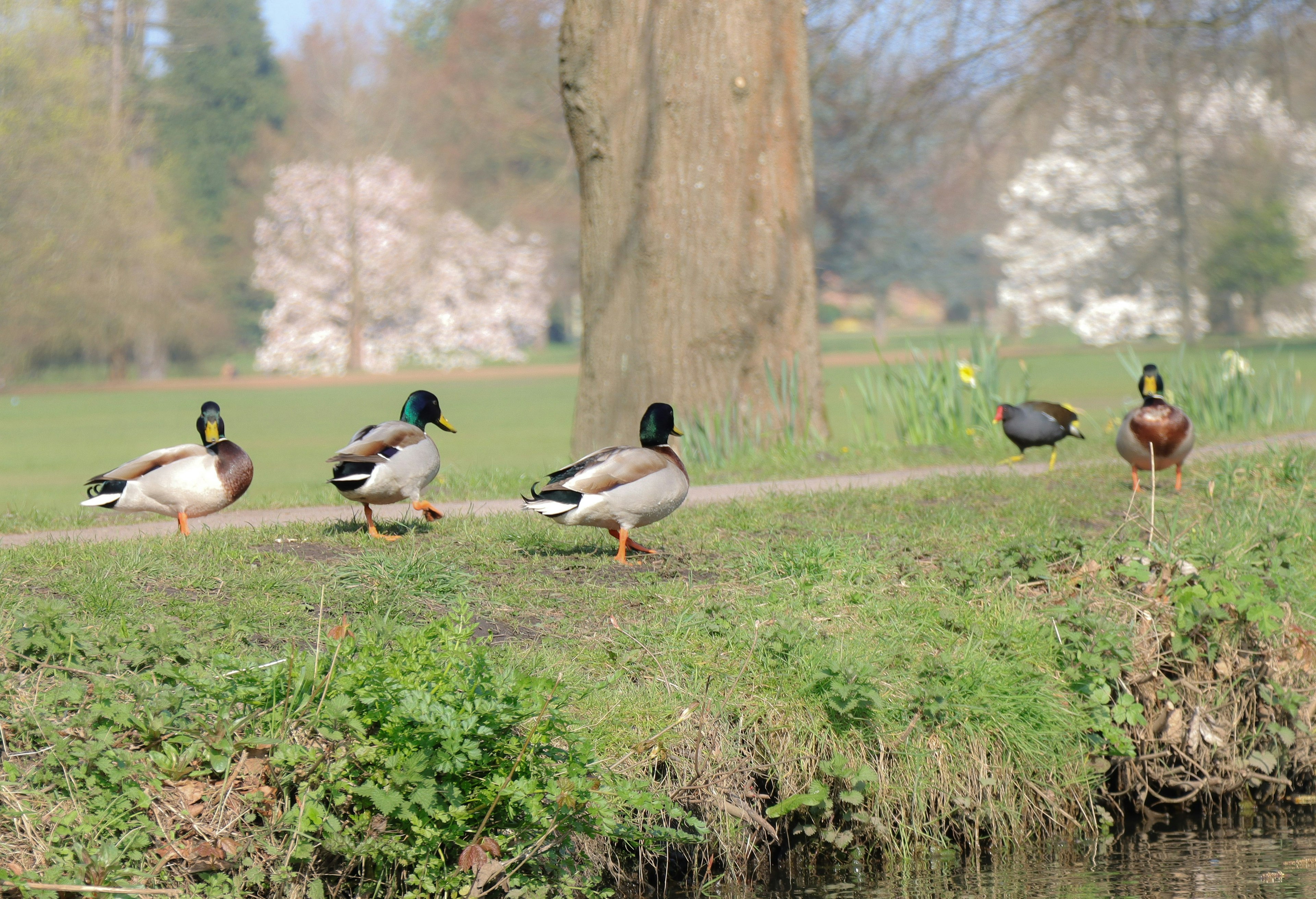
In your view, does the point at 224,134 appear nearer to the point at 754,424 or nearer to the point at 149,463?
the point at 754,424

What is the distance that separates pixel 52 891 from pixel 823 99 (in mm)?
19535

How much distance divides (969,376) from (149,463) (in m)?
7.54

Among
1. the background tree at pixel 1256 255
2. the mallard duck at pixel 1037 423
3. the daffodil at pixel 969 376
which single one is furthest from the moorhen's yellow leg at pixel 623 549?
the background tree at pixel 1256 255

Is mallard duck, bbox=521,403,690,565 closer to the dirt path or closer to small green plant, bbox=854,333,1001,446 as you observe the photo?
the dirt path

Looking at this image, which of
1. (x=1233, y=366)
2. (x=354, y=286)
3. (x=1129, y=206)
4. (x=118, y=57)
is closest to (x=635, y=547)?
(x=1233, y=366)

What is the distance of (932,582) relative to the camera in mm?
6066

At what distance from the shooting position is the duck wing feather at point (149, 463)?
6727mm

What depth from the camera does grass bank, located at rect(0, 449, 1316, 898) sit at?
4.00 m

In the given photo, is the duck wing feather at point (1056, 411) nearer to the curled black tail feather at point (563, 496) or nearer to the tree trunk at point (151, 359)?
the curled black tail feather at point (563, 496)

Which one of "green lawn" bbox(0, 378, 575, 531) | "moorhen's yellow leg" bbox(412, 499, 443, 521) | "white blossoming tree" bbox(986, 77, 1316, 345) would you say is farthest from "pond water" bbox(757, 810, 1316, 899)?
"white blossoming tree" bbox(986, 77, 1316, 345)

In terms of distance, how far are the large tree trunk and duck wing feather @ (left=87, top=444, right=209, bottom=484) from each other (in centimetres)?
489

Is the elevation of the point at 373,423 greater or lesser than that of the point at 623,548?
lesser

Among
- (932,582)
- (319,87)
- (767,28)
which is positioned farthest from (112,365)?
(932,582)

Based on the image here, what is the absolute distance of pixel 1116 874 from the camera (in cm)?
A: 495
